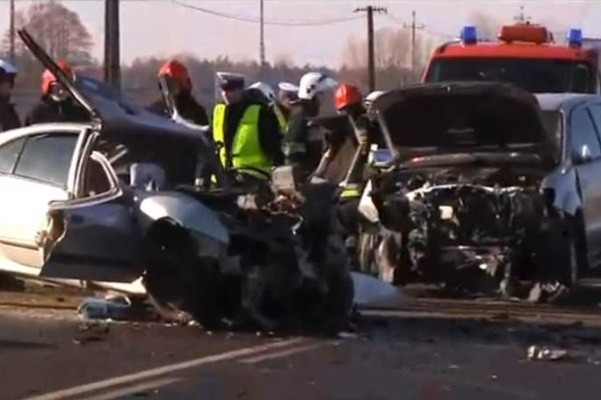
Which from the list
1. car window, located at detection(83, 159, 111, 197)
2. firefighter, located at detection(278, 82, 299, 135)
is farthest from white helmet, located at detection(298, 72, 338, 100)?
car window, located at detection(83, 159, 111, 197)

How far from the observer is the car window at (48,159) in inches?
543

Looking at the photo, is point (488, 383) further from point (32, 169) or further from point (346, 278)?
point (32, 169)

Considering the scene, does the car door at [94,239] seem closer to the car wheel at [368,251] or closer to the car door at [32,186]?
the car door at [32,186]

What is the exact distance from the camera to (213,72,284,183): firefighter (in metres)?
17.0

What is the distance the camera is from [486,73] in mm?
20156

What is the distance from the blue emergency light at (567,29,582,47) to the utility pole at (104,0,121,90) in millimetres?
11667

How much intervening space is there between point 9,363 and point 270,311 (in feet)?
7.84

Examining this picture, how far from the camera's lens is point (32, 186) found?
13.9 meters

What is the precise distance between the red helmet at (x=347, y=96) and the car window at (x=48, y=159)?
12.2ft

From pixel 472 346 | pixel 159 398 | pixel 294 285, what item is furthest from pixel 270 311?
pixel 159 398

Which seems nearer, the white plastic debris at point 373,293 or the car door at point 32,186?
the car door at point 32,186

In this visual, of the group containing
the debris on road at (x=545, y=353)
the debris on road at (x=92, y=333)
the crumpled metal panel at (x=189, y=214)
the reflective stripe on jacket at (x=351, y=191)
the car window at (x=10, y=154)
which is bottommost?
the debris on road at (x=92, y=333)

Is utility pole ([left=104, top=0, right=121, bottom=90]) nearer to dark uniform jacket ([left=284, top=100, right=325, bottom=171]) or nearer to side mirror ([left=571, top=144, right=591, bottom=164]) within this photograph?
dark uniform jacket ([left=284, top=100, right=325, bottom=171])

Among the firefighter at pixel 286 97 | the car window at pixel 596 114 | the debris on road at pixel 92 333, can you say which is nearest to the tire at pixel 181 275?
the debris on road at pixel 92 333
